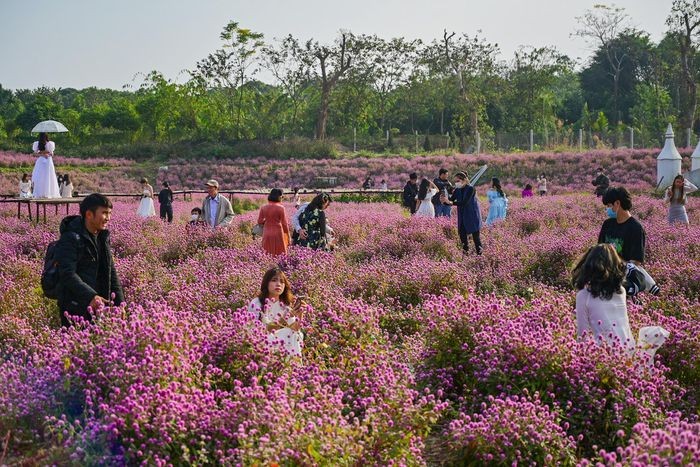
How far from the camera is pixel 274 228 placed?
11.7 metres

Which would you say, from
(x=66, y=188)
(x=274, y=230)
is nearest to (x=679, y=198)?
(x=274, y=230)

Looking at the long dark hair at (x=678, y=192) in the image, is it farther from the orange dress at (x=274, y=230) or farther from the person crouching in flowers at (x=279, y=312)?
the person crouching in flowers at (x=279, y=312)

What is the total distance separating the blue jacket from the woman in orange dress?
131 inches

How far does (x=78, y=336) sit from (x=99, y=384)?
0.42 m

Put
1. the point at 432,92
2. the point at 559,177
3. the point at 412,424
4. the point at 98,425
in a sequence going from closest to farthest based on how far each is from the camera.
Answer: the point at 98,425, the point at 412,424, the point at 559,177, the point at 432,92

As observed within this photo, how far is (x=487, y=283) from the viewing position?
10.5 meters

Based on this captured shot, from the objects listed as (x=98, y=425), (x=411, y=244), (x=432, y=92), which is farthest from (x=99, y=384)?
(x=432, y=92)

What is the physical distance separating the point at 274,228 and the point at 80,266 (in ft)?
17.2

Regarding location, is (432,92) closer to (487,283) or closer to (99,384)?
(487,283)

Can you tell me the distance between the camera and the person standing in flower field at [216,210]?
551 inches

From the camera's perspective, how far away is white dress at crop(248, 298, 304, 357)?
6125 millimetres

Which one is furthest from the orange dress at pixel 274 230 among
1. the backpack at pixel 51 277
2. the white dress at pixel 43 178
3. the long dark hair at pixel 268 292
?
the white dress at pixel 43 178

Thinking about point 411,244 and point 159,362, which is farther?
point 411,244

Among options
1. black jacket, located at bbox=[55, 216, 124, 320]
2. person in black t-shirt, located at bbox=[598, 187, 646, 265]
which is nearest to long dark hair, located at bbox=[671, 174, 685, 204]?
person in black t-shirt, located at bbox=[598, 187, 646, 265]
